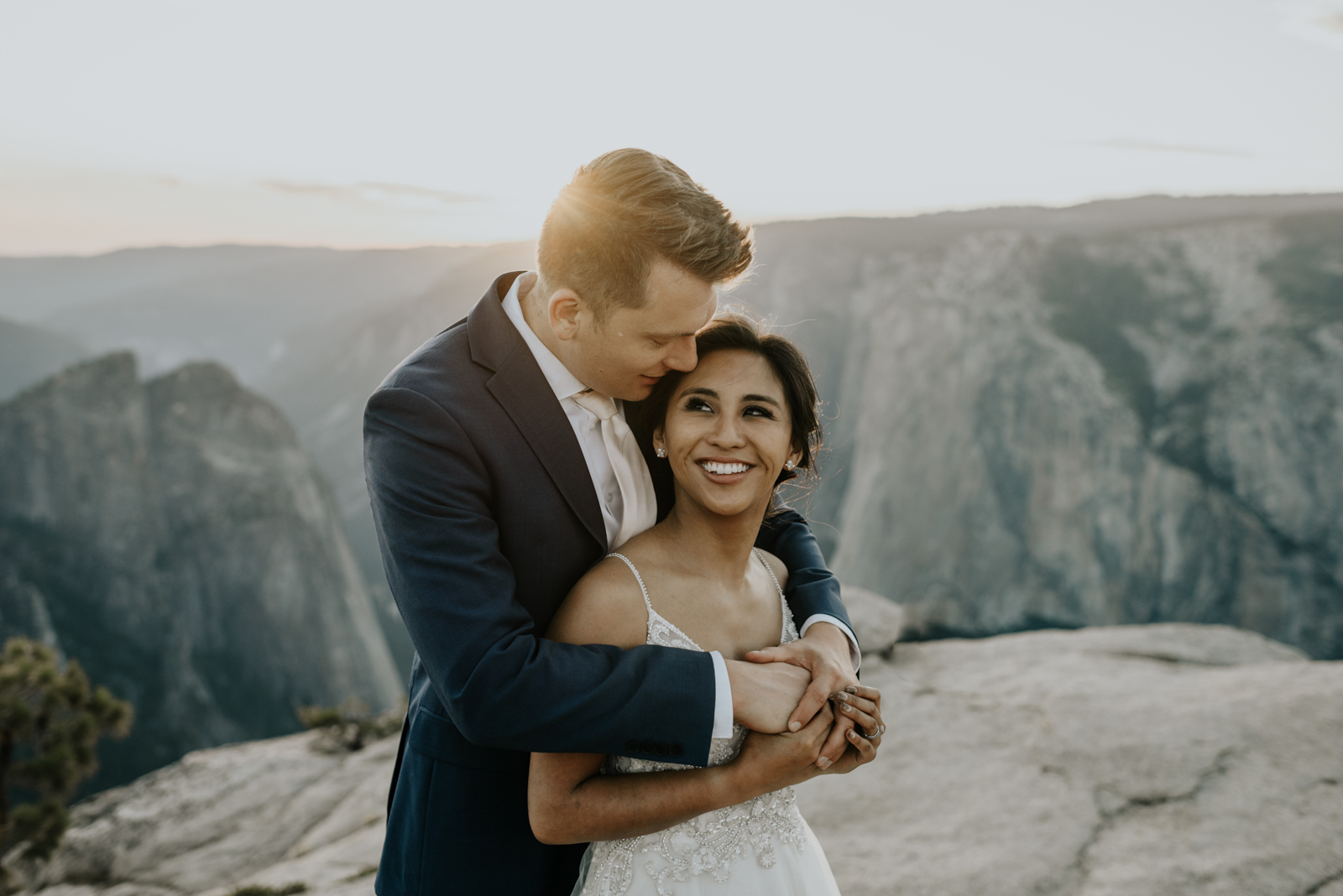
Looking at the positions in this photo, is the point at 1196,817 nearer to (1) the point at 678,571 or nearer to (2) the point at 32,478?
(1) the point at 678,571

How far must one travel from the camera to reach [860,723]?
2.37 m

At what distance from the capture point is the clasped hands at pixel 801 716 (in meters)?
2.27

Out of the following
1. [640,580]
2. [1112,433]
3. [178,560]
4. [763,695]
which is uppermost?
[640,580]

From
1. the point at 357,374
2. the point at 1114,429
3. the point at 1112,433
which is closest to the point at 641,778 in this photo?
the point at 1112,433

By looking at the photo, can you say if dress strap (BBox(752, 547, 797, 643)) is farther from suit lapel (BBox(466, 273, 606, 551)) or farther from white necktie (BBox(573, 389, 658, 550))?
suit lapel (BBox(466, 273, 606, 551))

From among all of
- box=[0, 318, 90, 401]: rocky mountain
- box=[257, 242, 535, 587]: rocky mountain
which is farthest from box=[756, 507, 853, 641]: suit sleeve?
box=[0, 318, 90, 401]: rocky mountain

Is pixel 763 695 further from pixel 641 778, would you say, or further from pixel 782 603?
pixel 782 603

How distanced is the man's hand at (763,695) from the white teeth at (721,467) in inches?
25.5

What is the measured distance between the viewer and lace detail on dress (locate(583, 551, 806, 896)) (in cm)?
252

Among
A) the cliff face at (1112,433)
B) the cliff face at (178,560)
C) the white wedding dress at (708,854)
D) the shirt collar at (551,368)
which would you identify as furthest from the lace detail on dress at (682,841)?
the cliff face at (178,560)

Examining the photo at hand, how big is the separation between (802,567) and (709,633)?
0.77 metres

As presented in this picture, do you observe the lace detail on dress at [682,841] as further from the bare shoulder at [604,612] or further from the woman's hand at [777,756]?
the woman's hand at [777,756]

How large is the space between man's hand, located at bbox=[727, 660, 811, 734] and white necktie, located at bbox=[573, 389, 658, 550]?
644mm

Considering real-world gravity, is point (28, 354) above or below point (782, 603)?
above
